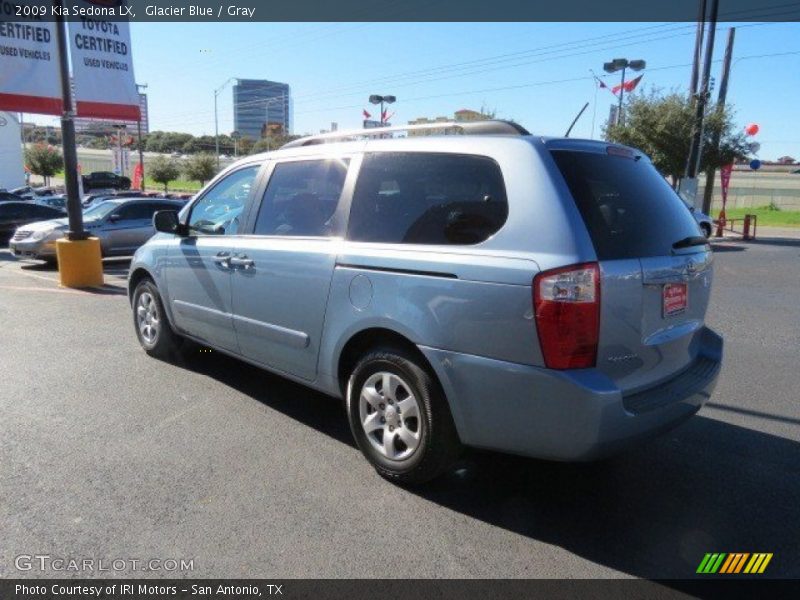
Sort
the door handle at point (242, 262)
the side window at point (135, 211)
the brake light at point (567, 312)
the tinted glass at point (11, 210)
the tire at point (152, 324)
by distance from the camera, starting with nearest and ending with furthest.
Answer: the brake light at point (567, 312)
the door handle at point (242, 262)
the tire at point (152, 324)
the side window at point (135, 211)
the tinted glass at point (11, 210)

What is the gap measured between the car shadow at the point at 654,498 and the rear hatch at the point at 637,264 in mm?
710

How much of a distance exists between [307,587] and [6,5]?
14465mm

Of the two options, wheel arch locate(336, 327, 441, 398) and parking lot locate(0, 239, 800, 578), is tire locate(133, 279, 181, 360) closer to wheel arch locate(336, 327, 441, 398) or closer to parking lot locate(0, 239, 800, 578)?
parking lot locate(0, 239, 800, 578)

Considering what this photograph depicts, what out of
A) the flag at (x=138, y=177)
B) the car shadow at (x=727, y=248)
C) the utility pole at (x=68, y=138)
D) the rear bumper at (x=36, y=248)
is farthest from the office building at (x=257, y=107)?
the utility pole at (x=68, y=138)

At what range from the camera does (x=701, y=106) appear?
20.6 m

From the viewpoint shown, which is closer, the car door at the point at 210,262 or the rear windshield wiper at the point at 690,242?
the rear windshield wiper at the point at 690,242

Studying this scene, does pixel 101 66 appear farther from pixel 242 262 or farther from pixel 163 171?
pixel 163 171

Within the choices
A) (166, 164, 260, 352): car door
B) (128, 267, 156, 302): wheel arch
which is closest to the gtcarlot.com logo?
(166, 164, 260, 352): car door

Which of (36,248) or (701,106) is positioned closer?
(36,248)

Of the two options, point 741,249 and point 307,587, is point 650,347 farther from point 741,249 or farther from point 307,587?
point 741,249

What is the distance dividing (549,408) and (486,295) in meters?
0.59

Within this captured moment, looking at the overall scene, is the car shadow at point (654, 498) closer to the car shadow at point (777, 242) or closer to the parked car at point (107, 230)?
the parked car at point (107, 230)

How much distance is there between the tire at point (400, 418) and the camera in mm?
3141

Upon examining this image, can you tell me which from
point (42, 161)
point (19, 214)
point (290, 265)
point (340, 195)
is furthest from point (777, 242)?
point (42, 161)
